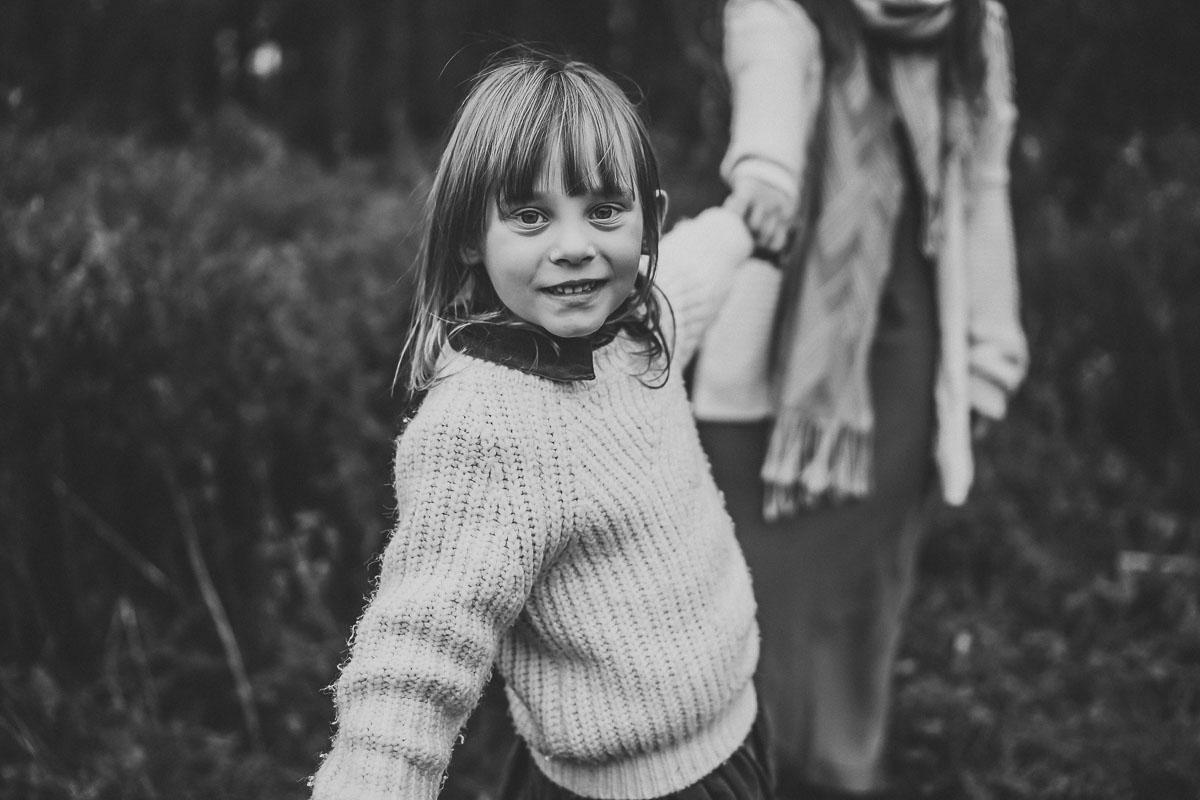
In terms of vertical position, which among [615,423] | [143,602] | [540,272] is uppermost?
[540,272]

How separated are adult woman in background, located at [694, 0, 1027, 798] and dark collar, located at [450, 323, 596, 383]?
28.5 inches

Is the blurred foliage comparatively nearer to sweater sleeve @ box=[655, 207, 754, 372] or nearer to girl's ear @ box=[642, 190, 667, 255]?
sweater sleeve @ box=[655, 207, 754, 372]

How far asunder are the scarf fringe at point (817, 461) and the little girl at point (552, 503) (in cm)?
75

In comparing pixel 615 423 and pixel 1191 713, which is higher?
pixel 615 423

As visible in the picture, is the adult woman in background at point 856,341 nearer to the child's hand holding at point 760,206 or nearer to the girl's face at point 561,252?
the child's hand holding at point 760,206

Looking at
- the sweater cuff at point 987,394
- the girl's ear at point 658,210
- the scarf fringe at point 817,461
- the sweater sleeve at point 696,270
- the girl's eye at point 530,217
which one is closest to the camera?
the girl's eye at point 530,217

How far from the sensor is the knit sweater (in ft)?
4.15

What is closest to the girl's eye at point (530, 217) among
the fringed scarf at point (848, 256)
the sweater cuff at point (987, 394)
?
the fringed scarf at point (848, 256)

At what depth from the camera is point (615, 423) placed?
1.45m

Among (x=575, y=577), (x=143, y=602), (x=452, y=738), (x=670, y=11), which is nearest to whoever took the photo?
(x=452, y=738)

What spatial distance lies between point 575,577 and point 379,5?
202 inches

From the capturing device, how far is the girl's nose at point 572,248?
1.32m

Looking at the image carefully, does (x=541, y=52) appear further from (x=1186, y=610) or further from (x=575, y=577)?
(x=1186, y=610)

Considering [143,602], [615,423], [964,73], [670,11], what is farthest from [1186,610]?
[670,11]
